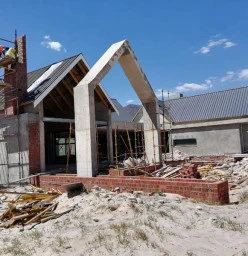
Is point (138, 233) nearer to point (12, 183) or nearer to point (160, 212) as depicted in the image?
point (160, 212)

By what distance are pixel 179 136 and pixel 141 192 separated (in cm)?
1760

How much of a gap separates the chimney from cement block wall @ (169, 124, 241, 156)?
15.4m

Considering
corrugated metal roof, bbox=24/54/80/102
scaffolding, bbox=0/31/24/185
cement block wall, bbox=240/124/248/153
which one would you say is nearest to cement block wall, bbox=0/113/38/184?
scaffolding, bbox=0/31/24/185

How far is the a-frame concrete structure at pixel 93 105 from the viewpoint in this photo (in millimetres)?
11242

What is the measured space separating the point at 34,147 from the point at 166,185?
23.5 feet

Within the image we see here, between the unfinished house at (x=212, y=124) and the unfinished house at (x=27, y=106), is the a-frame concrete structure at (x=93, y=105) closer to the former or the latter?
the unfinished house at (x=27, y=106)

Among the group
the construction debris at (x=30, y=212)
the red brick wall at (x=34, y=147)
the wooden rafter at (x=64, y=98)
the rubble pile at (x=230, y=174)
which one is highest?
the wooden rafter at (x=64, y=98)

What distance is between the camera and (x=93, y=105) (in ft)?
37.6

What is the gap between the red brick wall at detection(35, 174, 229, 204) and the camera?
7.97 metres

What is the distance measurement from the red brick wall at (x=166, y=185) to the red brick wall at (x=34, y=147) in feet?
7.14

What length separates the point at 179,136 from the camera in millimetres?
26312

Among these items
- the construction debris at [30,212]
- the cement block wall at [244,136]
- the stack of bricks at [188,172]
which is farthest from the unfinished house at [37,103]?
the cement block wall at [244,136]

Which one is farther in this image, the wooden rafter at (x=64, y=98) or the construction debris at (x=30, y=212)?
the wooden rafter at (x=64, y=98)

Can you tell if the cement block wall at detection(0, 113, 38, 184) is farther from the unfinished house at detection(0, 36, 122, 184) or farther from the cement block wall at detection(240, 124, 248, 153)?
the cement block wall at detection(240, 124, 248, 153)
